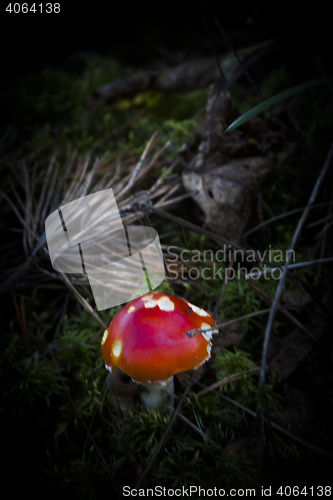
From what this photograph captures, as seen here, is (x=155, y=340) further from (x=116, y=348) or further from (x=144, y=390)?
(x=144, y=390)

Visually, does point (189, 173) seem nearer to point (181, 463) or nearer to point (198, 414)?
point (198, 414)

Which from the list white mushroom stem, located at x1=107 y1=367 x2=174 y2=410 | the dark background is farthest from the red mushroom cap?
the dark background

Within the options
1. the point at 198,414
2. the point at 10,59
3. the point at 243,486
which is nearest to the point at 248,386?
the point at 198,414

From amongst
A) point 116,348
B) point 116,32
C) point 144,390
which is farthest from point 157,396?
point 116,32

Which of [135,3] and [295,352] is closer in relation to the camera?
[295,352]

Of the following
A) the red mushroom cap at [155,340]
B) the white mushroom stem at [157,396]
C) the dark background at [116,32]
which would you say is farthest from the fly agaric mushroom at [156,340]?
the dark background at [116,32]
